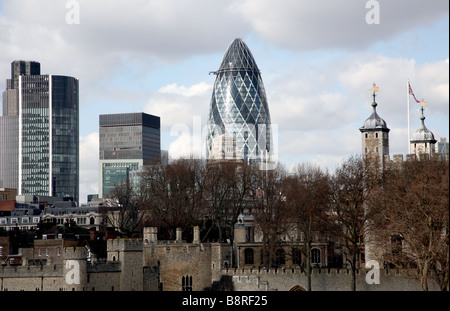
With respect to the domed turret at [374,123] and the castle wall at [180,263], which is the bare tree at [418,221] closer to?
→ the domed turret at [374,123]

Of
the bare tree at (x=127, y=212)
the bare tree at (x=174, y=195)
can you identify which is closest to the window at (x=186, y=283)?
the bare tree at (x=174, y=195)

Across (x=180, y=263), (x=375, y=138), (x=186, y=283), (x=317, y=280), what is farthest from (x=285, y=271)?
(x=375, y=138)

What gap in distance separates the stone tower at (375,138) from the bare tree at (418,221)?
398 inches

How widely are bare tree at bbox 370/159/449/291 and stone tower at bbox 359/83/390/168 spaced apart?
10.1 m

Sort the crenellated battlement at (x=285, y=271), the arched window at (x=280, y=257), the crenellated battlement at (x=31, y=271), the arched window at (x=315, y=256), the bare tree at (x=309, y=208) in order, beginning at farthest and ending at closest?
the arched window at (x=315, y=256), the arched window at (x=280, y=257), the bare tree at (x=309, y=208), the crenellated battlement at (x=285, y=271), the crenellated battlement at (x=31, y=271)

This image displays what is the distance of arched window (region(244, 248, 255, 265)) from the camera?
342 feet

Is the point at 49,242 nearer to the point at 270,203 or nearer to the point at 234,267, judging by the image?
the point at 234,267

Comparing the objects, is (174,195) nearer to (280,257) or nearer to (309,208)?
(280,257)

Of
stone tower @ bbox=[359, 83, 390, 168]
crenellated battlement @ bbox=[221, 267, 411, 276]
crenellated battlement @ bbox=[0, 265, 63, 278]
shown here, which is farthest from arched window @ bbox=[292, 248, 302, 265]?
crenellated battlement @ bbox=[0, 265, 63, 278]

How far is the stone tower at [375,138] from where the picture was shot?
103000mm

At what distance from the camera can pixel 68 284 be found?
78812mm
